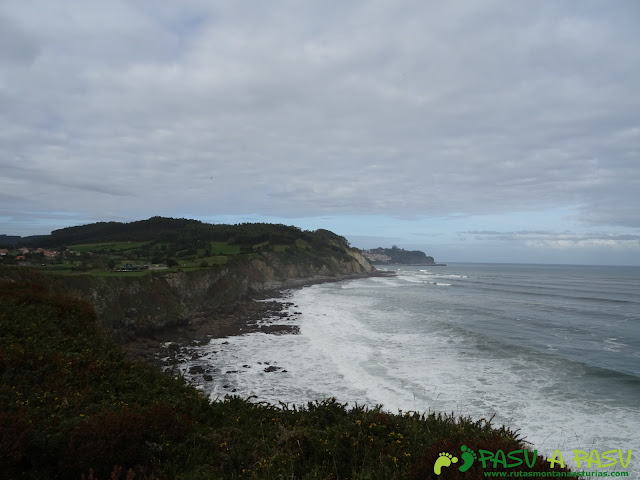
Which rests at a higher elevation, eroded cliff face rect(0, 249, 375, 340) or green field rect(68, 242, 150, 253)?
green field rect(68, 242, 150, 253)

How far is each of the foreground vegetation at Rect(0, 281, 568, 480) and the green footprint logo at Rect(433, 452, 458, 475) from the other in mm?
152

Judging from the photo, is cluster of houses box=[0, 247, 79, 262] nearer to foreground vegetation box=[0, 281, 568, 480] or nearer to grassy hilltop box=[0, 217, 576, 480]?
grassy hilltop box=[0, 217, 576, 480]

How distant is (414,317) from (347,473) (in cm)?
3669

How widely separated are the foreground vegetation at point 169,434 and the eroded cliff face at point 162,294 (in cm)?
2036

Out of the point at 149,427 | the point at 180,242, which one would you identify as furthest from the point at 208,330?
the point at 180,242

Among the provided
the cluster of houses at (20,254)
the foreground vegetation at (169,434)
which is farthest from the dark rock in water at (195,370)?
the cluster of houses at (20,254)

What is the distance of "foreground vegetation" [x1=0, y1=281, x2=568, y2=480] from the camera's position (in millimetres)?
6609

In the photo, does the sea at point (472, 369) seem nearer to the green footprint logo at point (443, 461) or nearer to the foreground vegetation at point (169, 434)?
the foreground vegetation at point (169, 434)

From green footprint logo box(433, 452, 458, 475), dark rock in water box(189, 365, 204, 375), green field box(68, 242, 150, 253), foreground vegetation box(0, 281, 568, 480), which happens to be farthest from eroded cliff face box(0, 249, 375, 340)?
green footprint logo box(433, 452, 458, 475)

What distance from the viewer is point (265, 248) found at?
89.6 meters

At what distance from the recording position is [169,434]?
26.6 feet

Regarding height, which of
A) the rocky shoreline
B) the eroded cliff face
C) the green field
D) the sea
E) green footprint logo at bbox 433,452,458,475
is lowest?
the rocky shoreline

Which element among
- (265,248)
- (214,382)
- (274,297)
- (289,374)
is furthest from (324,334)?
(265,248)

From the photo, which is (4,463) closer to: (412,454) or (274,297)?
(412,454)
